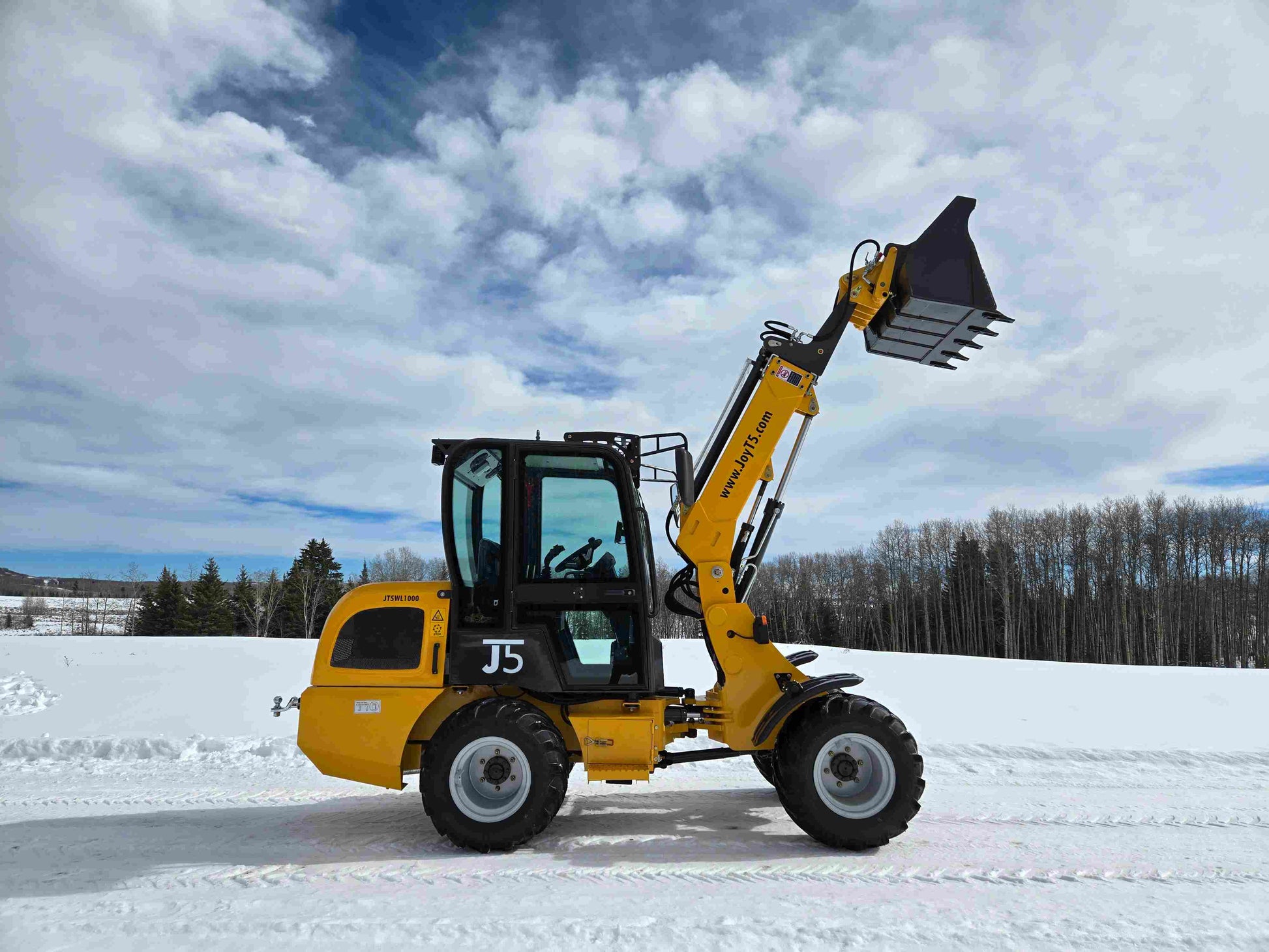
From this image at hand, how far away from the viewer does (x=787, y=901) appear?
4.08m

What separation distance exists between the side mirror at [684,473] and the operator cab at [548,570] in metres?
0.46

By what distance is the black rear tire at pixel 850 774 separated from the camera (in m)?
5.06

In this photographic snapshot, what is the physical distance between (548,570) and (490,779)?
1.47m

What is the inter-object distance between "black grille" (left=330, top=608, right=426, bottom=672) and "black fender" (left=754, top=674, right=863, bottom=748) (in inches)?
98.4

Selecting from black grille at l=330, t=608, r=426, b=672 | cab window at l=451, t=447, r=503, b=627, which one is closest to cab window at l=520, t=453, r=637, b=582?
cab window at l=451, t=447, r=503, b=627

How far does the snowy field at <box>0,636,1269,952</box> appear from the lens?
3.72 meters

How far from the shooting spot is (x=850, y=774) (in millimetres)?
5254

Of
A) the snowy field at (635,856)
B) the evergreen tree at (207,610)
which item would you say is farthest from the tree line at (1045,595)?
the snowy field at (635,856)

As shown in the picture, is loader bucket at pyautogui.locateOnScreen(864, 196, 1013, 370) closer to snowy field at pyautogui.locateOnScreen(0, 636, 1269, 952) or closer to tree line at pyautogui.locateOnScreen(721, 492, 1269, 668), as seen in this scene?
snowy field at pyautogui.locateOnScreen(0, 636, 1269, 952)

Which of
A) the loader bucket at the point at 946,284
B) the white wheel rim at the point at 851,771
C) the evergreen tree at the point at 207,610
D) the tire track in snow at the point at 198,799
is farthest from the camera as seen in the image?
the evergreen tree at the point at 207,610

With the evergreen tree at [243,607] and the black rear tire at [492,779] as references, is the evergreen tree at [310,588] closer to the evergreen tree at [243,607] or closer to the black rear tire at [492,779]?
the evergreen tree at [243,607]

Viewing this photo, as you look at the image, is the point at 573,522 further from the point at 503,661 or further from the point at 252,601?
the point at 252,601

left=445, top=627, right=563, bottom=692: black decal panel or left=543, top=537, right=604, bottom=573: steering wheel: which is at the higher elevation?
left=543, top=537, right=604, bottom=573: steering wheel

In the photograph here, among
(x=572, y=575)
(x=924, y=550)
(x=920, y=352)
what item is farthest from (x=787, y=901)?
(x=924, y=550)
